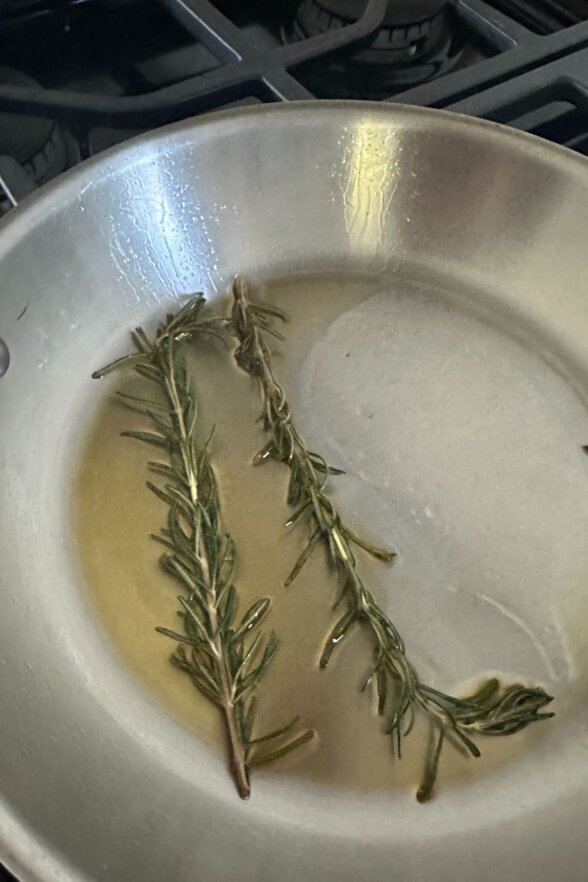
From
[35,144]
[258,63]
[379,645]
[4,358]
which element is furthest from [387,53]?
[379,645]

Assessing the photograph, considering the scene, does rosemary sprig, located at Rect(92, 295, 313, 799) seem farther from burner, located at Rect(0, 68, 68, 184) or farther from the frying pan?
burner, located at Rect(0, 68, 68, 184)

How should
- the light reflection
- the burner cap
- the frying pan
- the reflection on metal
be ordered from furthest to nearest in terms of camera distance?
the burner cap
the light reflection
the reflection on metal
the frying pan

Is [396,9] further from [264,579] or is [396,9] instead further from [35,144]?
[264,579]

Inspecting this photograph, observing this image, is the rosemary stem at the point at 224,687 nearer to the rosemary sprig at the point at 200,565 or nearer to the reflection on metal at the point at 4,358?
the rosemary sprig at the point at 200,565

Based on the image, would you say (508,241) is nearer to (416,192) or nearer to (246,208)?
(416,192)

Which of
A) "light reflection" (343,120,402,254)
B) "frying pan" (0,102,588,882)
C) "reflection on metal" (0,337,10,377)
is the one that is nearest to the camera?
"frying pan" (0,102,588,882)

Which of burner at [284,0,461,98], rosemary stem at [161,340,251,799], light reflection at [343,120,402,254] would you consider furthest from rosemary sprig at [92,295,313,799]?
burner at [284,0,461,98]
